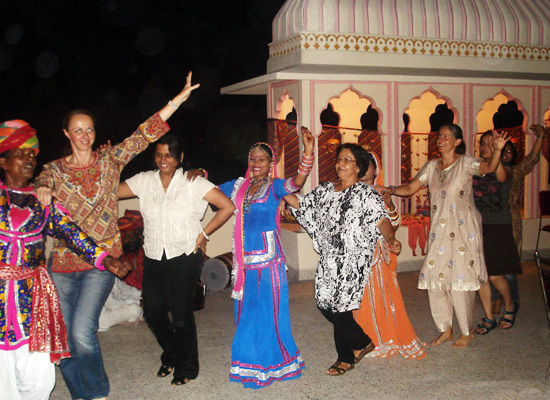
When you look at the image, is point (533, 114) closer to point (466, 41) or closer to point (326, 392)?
point (466, 41)

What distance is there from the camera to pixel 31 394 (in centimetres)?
342

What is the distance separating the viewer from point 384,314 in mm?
5137

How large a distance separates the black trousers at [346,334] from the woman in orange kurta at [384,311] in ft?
1.09

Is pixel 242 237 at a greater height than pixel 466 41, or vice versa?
pixel 466 41

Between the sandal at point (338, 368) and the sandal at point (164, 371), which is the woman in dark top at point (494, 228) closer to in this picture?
the sandal at point (338, 368)

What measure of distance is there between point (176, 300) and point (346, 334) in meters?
1.31

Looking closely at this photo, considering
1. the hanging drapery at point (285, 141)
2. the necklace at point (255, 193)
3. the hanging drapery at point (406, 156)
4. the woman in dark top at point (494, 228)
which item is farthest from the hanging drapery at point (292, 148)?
the necklace at point (255, 193)

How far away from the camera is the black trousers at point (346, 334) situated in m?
4.64

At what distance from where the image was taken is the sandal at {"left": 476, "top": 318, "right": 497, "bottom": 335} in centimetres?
568

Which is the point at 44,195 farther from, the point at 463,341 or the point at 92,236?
the point at 463,341

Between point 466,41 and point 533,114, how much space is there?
1.66 m

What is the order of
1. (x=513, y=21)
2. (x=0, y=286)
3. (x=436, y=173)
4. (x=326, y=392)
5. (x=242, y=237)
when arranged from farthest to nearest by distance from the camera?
(x=513, y=21) → (x=436, y=173) → (x=242, y=237) → (x=326, y=392) → (x=0, y=286)

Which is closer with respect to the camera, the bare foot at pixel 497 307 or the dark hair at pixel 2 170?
the dark hair at pixel 2 170

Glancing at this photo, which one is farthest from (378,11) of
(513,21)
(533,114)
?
(533,114)
